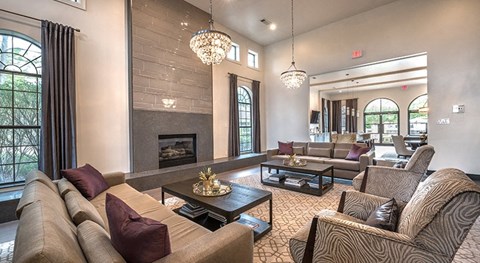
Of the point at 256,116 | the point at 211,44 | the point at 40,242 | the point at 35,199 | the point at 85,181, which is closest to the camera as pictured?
the point at 40,242

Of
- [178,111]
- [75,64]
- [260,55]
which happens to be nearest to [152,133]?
[178,111]

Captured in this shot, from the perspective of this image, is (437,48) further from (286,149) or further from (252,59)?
(252,59)

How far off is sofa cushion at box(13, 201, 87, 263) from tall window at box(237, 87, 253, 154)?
20.9ft

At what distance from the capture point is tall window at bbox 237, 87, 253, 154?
750 centimetres

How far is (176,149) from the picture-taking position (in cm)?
555

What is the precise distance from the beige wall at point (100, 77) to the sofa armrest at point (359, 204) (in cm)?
432

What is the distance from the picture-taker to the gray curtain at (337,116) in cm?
1198

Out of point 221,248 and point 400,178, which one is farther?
point 400,178

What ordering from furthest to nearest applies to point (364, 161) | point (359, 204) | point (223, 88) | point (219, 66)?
point (223, 88), point (219, 66), point (364, 161), point (359, 204)

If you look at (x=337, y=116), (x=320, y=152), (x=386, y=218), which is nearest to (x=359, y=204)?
(x=386, y=218)

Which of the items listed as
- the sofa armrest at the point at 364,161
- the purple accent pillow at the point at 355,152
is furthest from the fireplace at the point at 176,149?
the sofa armrest at the point at 364,161

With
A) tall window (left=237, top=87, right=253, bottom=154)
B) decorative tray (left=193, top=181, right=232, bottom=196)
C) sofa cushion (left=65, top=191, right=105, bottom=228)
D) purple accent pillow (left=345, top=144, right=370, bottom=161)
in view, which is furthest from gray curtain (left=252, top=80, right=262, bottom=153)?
sofa cushion (left=65, top=191, right=105, bottom=228)

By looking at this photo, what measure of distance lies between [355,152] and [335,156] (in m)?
0.61

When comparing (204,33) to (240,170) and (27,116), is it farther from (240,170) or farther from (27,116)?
(240,170)
